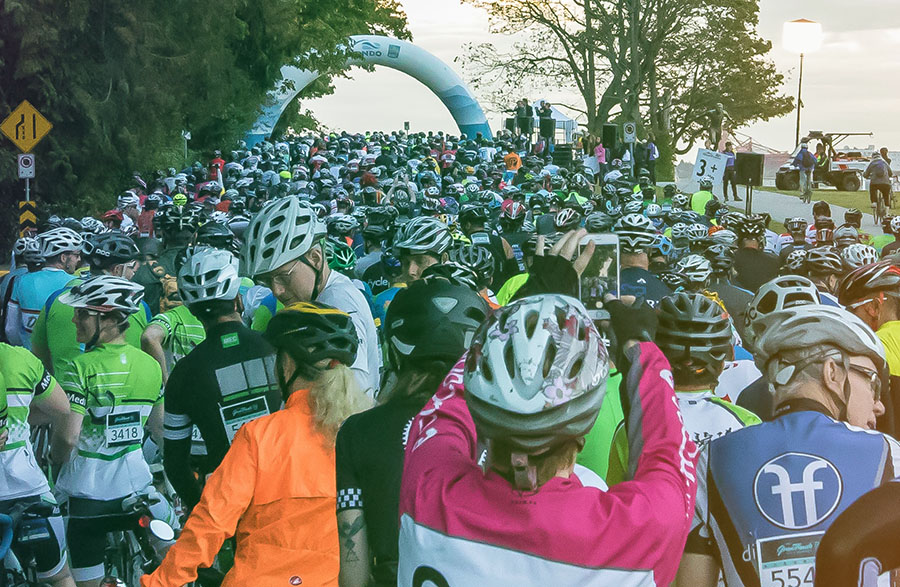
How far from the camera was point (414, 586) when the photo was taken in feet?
10.0

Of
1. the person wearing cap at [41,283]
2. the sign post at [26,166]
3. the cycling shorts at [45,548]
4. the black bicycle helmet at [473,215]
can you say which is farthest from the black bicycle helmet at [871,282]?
the sign post at [26,166]

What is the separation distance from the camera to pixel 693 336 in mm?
4723

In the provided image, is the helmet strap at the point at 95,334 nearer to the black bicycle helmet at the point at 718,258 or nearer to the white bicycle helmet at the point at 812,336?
the white bicycle helmet at the point at 812,336

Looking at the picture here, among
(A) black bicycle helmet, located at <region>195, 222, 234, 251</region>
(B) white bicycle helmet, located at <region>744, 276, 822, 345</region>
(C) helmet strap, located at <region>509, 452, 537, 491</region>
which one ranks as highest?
(C) helmet strap, located at <region>509, 452, 537, 491</region>

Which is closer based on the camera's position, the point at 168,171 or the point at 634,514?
the point at 634,514

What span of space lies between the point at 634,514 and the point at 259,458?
6.07ft

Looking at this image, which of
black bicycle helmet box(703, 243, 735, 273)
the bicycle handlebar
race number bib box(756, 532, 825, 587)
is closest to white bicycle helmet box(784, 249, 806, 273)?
black bicycle helmet box(703, 243, 735, 273)

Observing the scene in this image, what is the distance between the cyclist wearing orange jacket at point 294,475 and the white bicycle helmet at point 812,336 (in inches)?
60.5

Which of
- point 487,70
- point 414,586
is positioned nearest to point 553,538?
point 414,586

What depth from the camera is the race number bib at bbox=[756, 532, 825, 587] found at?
3574 mm

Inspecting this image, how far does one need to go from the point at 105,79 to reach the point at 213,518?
96.1 feet

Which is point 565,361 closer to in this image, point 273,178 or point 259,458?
point 259,458

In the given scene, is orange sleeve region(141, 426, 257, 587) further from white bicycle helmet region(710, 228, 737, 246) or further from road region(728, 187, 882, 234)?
road region(728, 187, 882, 234)

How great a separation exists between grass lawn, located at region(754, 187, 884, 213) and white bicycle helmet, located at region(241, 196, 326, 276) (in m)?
38.5
